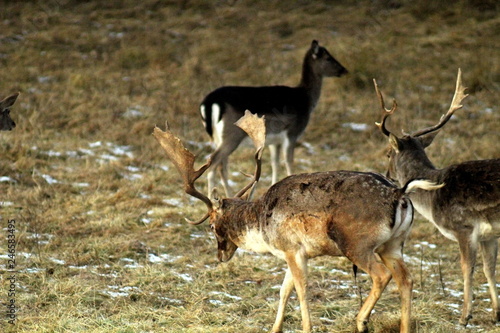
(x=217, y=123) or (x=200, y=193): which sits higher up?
(x=200, y=193)

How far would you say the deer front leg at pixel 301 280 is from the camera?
5109 millimetres

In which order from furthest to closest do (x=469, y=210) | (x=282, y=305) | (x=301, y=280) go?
(x=469, y=210) < (x=282, y=305) < (x=301, y=280)

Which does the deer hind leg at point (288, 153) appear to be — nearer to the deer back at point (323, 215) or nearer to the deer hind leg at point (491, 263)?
the deer hind leg at point (491, 263)

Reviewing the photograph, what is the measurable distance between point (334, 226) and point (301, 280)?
18.4 inches

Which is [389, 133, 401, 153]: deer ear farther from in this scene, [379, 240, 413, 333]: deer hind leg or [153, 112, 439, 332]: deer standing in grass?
[379, 240, 413, 333]: deer hind leg

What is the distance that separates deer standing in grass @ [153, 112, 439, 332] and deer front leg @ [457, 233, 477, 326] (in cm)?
94

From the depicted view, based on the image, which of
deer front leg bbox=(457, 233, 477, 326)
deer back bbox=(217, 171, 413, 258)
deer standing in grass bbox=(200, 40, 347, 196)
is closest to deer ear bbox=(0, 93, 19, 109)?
deer standing in grass bbox=(200, 40, 347, 196)

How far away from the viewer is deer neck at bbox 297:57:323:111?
1045 cm

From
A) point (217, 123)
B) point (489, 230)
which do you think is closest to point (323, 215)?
point (489, 230)

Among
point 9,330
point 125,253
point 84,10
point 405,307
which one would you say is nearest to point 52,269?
point 125,253

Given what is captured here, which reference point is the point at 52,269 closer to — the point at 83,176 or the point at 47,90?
the point at 83,176

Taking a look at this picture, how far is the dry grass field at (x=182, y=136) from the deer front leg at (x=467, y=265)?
13 cm

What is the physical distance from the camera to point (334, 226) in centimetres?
493

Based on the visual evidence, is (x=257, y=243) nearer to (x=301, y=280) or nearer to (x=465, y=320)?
(x=301, y=280)
